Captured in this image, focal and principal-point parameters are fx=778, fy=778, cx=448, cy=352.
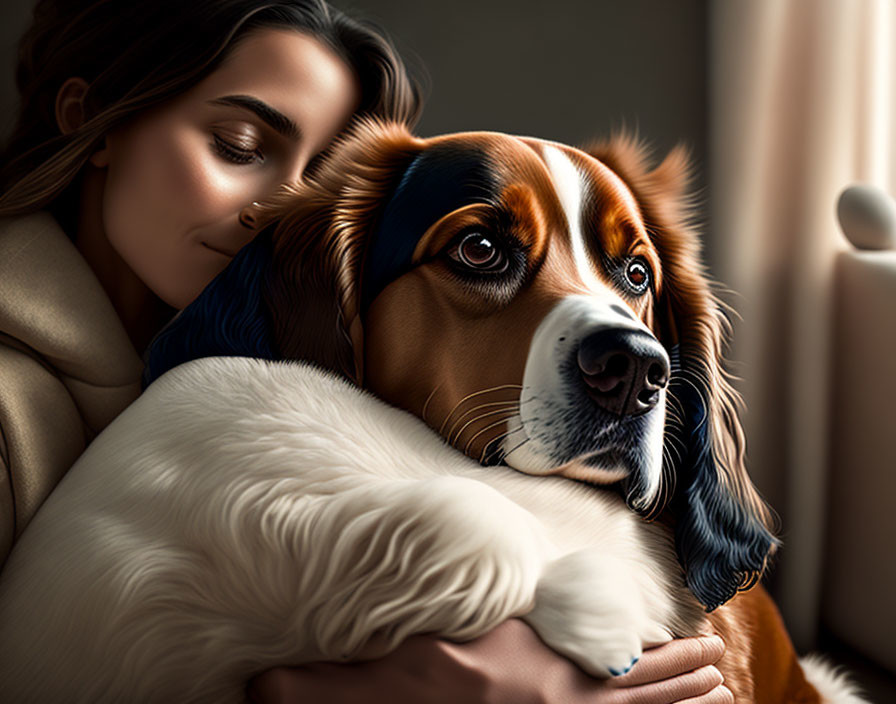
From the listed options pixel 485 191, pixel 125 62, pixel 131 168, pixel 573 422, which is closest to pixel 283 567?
pixel 573 422

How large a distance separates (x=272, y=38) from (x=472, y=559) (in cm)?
76

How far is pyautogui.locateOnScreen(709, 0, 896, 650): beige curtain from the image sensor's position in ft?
5.24

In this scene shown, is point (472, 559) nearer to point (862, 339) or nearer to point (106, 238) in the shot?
point (106, 238)

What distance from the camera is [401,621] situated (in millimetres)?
586

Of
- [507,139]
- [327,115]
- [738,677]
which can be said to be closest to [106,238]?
[327,115]

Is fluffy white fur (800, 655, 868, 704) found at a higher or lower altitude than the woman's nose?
lower

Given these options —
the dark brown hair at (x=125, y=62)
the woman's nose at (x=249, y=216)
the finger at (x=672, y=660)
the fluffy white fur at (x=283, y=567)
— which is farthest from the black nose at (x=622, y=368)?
the dark brown hair at (x=125, y=62)

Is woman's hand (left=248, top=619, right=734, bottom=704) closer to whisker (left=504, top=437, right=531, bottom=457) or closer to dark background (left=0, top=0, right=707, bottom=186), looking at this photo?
whisker (left=504, top=437, right=531, bottom=457)

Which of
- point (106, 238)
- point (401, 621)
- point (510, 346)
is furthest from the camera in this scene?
point (106, 238)

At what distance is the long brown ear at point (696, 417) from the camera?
Answer: 748 mm

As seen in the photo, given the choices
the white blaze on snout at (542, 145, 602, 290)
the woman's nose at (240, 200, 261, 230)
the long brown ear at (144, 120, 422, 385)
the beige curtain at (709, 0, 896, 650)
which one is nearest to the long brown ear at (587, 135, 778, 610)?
the white blaze on snout at (542, 145, 602, 290)

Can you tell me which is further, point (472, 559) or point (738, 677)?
point (738, 677)

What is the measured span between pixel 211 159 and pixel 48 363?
1.04 ft

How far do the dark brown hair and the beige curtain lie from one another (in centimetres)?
80
